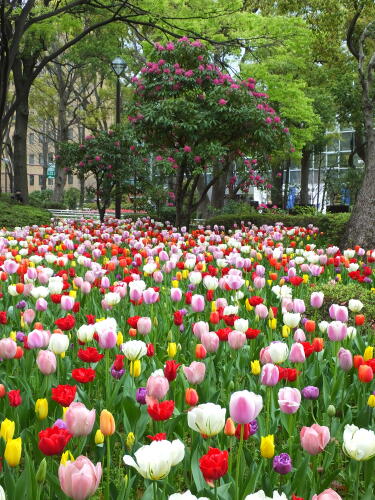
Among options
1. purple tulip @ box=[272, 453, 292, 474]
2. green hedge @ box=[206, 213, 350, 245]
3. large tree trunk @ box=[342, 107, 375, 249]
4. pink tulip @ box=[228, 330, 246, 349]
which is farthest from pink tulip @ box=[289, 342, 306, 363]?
green hedge @ box=[206, 213, 350, 245]

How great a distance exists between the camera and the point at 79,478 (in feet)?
4.51

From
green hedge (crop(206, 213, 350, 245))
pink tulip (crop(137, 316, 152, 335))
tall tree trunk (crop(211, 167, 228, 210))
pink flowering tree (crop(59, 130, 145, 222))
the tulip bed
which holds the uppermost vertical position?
pink flowering tree (crop(59, 130, 145, 222))

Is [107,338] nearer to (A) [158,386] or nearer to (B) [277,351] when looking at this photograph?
(A) [158,386]

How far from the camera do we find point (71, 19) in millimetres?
16656

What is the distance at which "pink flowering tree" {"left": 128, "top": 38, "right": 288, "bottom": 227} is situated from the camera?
12.4 metres

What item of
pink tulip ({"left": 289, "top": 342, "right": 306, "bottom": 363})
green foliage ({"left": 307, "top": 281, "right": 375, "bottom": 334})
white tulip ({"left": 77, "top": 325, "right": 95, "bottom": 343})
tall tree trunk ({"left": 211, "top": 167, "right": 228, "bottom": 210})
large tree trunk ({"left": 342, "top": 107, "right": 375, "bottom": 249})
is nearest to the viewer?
pink tulip ({"left": 289, "top": 342, "right": 306, "bottom": 363})

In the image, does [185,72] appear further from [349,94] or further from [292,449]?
[349,94]

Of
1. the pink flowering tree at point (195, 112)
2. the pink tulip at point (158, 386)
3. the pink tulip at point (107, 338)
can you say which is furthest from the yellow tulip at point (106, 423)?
the pink flowering tree at point (195, 112)

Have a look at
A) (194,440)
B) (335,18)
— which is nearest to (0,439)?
(194,440)

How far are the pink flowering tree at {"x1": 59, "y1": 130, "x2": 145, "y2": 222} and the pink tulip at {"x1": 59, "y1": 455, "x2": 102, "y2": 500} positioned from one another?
1607cm

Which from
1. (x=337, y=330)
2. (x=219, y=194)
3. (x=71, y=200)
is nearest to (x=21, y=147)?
(x=219, y=194)

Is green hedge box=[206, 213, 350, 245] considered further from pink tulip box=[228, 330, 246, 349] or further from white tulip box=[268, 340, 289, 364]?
white tulip box=[268, 340, 289, 364]

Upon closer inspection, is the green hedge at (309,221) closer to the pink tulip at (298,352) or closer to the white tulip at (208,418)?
the pink tulip at (298,352)

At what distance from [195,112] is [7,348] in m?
10.3
